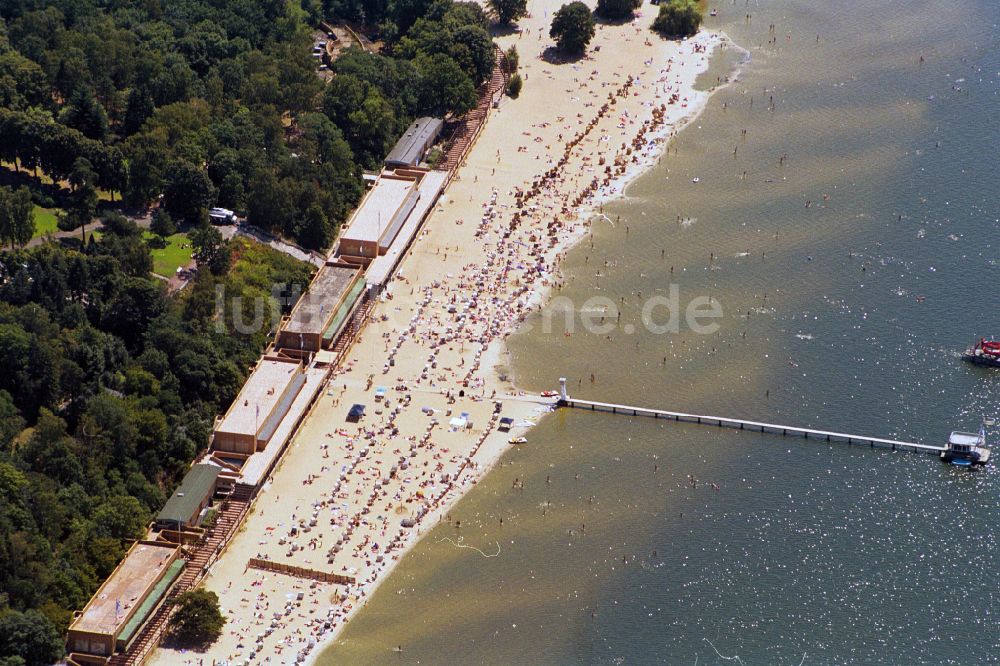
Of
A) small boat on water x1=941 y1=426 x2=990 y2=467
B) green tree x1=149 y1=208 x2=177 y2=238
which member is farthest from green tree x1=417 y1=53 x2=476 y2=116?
small boat on water x1=941 y1=426 x2=990 y2=467

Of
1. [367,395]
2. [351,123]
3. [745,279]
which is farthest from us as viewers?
[351,123]

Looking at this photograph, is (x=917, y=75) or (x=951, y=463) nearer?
(x=951, y=463)

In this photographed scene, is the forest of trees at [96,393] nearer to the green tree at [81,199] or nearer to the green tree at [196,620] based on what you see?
the green tree at [81,199]

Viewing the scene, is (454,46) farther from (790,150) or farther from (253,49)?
(790,150)

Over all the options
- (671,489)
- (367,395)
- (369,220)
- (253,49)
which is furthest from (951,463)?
(253,49)

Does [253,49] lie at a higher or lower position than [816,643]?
higher

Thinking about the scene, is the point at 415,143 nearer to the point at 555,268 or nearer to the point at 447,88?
the point at 447,88
